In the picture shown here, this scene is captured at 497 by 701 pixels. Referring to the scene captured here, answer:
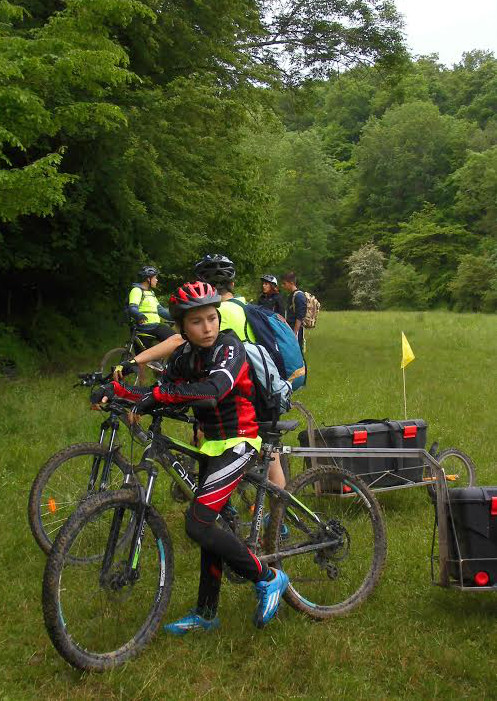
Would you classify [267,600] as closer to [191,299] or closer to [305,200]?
[191,299]

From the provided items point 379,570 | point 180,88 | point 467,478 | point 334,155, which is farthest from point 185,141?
point 334,155

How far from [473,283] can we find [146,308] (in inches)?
2206

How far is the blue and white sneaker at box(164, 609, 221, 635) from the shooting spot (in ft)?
14.1

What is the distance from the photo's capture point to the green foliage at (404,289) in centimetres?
6731

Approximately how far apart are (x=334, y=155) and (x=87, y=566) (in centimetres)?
9682

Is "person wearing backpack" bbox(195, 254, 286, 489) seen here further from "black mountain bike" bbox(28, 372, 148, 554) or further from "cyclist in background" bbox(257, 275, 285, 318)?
"cyclist in background" bbox(257, 275, 285, 318)

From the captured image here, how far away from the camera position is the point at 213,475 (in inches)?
165

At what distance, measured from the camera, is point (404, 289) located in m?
67.4

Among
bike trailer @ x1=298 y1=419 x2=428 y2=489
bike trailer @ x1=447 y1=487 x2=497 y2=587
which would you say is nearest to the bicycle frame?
bike trailer @ x1=447 y1=487 x2=497 y2=587

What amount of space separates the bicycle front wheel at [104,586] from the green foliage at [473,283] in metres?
59.7

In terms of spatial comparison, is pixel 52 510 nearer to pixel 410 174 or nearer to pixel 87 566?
pixel 87 566

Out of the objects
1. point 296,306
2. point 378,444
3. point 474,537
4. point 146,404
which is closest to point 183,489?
point 146,404

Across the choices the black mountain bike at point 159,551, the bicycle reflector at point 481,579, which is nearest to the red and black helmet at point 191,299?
the black mountain bike at point 159,551

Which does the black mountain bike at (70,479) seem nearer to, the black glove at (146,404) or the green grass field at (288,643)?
the green grass field at (288,643)
